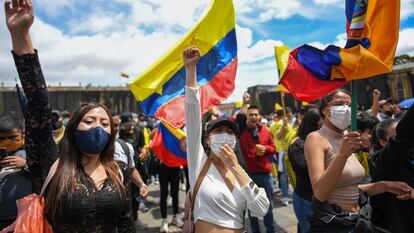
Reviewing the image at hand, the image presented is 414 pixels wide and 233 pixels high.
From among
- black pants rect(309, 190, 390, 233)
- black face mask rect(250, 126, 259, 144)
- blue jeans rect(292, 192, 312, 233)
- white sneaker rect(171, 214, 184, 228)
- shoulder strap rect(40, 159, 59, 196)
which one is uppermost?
black face mask rect(250, 126, 259, 144)

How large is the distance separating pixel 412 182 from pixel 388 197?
23cm

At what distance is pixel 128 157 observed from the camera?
11.5ft

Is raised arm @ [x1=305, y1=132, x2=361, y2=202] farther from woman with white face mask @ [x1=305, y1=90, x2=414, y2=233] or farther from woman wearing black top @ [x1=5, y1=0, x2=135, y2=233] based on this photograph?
woman wearing black top @ [x1=5, y1=0, x2=135, y2=233]

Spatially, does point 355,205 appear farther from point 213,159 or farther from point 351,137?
point 213,159

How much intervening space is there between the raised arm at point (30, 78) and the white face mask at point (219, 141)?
1115 mm

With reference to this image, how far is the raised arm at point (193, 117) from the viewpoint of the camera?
2.29 metres

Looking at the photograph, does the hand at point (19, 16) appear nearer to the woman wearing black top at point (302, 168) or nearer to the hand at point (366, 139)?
the woman wearing black top at point (302, 168)

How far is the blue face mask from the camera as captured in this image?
192cm

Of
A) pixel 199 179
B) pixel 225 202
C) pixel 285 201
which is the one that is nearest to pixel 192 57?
pixel 199 179

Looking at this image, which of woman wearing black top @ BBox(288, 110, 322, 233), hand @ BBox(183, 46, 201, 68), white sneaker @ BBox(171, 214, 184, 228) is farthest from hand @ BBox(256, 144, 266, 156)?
hand @ BBox(183, 46, 201, 68)

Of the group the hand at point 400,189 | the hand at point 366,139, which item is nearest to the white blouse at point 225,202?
the hand at point 400,189

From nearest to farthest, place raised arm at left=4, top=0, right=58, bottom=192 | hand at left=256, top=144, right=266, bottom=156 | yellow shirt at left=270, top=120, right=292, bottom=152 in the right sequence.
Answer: raised arm at left=4, top=0, right=58, bottom=192
hand at left=256, top=144, right=266, bottom=156
yellow shirt at left=270, top=120, right=292, bottom=152

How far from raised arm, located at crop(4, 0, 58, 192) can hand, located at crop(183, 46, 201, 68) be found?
1.05m

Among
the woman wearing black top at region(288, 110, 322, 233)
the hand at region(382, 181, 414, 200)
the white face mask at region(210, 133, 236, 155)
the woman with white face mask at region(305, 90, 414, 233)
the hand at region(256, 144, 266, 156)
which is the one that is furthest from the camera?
the hand at region(256, 144, 266, 156)
